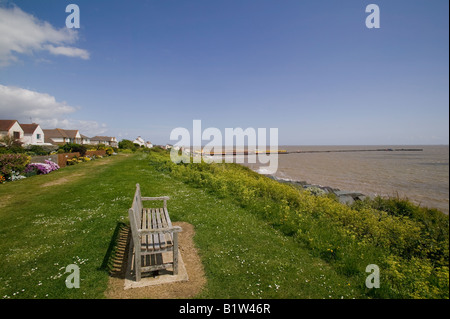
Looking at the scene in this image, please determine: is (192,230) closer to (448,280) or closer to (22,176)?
(448,280)

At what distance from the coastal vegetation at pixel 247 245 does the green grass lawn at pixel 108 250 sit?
27 millimetres

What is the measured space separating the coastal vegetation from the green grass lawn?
27mm

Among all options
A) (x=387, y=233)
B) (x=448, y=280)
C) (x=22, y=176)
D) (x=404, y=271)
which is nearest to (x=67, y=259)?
(x=404, y=271)

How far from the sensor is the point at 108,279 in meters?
4.77

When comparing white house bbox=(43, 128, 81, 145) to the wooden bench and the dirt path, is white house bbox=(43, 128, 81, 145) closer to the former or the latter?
the dirt path

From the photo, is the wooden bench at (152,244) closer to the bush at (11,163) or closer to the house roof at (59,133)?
the bush at (11,163)

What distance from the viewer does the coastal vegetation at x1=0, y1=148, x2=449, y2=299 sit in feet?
15.4

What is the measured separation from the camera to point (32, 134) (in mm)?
50812

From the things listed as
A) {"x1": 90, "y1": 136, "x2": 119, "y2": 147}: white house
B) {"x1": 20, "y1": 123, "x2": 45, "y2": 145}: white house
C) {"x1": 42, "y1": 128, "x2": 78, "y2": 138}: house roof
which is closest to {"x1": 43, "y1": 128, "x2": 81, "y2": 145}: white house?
{"x1": 42, "y1": 128, "x2": 78, "y2": 138}: house roof

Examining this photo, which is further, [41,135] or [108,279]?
[41,135]

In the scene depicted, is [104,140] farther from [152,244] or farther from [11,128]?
[152,244]

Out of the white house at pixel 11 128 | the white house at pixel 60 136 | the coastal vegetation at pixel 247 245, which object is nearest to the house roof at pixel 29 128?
the white house at pixel 11 128

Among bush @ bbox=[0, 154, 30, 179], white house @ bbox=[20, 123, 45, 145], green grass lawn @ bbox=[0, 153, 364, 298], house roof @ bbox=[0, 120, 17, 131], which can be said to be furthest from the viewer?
white house @ bbox=[20, 123, 45, 145]
